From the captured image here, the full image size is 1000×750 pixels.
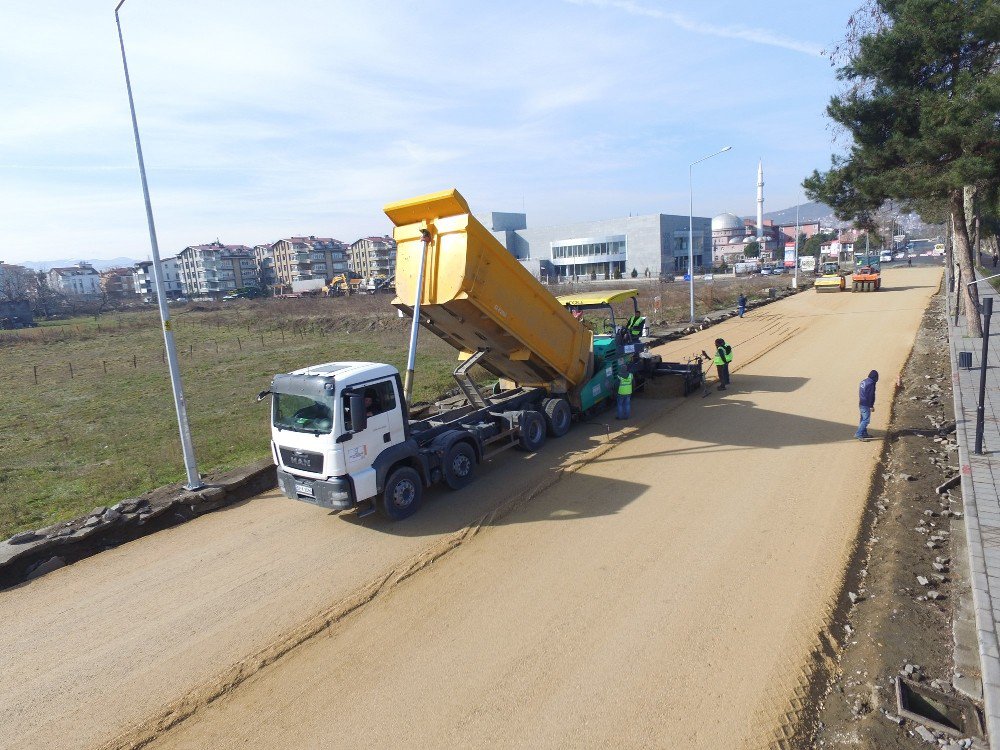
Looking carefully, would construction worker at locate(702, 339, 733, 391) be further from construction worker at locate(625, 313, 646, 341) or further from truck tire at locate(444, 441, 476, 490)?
truck tire at locate(444, 441, 476, 490)

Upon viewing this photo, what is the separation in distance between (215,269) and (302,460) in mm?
109696

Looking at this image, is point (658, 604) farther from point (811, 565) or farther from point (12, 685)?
point (12, 685)

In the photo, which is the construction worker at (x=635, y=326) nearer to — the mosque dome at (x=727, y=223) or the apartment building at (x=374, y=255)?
the apartment building at (x=374, y=255)

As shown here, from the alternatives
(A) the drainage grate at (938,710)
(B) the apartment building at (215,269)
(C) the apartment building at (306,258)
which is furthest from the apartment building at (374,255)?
(A) the drainage grate at (938,710)

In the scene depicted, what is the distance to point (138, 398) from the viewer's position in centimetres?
1795

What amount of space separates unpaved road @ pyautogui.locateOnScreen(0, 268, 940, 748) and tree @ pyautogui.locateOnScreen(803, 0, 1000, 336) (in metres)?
8.07

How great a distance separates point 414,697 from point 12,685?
384 centimetres

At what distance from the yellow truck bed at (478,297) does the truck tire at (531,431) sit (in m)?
1.01

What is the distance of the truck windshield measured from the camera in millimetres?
7582

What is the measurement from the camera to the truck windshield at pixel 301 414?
24.9 feet

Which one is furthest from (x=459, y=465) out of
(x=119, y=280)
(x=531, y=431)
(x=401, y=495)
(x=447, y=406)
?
(x=119, y=280)

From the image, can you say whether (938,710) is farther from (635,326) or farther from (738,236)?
(738,236)

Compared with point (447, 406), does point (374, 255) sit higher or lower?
higher

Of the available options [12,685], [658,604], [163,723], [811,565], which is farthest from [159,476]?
[811,565]
